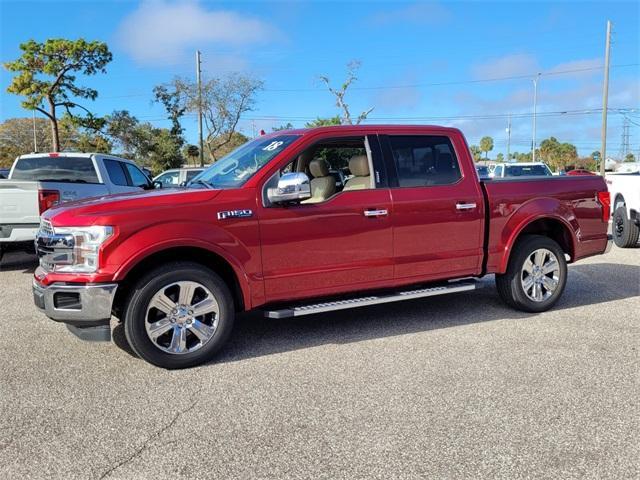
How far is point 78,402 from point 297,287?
1.87 metres

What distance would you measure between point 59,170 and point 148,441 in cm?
742

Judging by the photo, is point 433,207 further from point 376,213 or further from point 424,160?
point 376,213

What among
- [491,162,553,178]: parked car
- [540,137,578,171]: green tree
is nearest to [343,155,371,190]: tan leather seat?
[491,162,553,178]: parked car

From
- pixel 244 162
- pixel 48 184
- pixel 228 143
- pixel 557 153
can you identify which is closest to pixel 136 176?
pixel 48 184

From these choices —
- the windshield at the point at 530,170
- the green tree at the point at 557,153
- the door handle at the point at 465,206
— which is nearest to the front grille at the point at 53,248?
the door handle at the point at 465,206

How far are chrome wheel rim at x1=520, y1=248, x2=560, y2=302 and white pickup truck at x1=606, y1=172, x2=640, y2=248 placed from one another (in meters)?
5.03

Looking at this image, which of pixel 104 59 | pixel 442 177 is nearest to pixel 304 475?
pixel 442 177

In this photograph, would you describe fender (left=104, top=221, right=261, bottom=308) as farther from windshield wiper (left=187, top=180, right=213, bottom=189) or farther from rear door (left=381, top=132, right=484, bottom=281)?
rear door (left=381, top=132, right=484, bottom=281)

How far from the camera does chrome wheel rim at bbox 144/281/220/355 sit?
416cm

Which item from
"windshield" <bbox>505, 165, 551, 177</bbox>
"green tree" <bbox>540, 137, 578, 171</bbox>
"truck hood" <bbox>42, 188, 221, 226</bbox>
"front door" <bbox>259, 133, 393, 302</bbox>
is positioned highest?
"green tree" <bbox>540, 137, 578, 171</bbox>

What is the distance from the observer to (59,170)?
9273 millimetres

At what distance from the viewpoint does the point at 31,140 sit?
77.7 metres

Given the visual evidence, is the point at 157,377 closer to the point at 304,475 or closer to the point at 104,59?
the point at 304,475

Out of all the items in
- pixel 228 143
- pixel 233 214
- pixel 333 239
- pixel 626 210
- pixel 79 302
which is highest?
pixel 228 143
